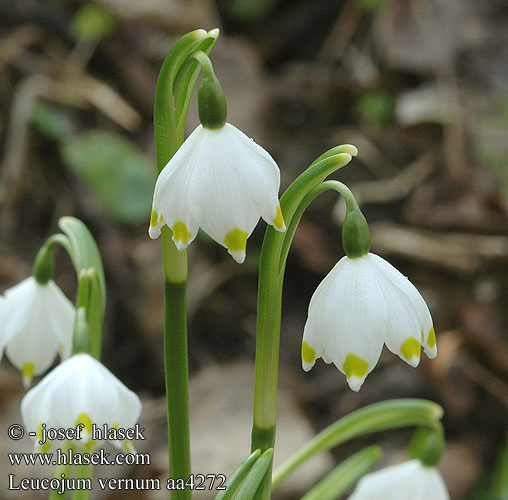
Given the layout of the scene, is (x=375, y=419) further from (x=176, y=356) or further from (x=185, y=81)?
(x=185, y=81)

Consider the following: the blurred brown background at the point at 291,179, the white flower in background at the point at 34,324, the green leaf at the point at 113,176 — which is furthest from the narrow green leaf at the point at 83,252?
the green leaf at the point at 113,176

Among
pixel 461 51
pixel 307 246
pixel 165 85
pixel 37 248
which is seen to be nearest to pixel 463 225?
pixel 307 246

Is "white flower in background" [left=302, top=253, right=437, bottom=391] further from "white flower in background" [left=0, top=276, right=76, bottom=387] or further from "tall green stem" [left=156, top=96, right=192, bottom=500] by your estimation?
"white flower in background" [left=0, top=276, right=76, bottom=387]

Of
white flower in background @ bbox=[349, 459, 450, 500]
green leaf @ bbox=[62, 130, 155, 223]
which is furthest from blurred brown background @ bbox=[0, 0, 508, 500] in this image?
white flower in background @ bbox=[349, 459, 450, 500]

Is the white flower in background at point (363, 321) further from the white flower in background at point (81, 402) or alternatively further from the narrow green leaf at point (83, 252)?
the narrow green leaf at point (83, 252)

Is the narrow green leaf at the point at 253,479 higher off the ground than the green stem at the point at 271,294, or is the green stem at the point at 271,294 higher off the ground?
the green stem at the point at 271,294

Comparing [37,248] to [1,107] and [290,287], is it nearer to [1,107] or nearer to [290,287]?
[1,107]
